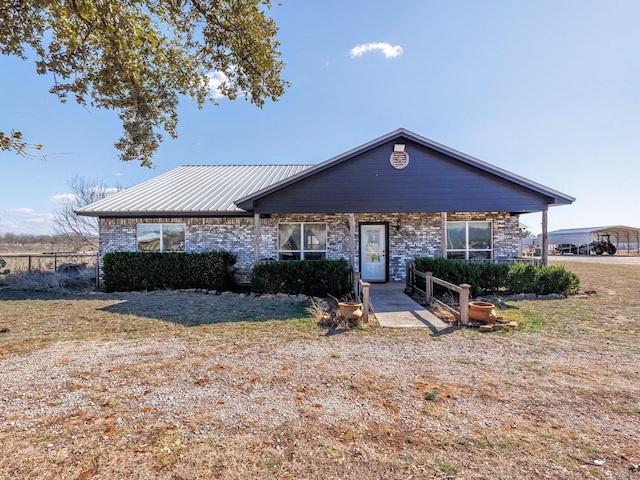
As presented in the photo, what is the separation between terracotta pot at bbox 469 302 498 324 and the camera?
661cm

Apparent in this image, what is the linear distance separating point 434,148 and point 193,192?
10025 mm

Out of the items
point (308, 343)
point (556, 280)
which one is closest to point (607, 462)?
point (308, 343)

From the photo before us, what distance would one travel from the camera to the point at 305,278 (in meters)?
10.3

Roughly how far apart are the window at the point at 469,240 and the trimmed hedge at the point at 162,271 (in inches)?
346

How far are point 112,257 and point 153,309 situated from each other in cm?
437

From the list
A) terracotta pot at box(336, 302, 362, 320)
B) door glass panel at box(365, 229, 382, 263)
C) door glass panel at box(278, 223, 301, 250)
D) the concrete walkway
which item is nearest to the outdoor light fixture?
door glass panel at box(365, 229, 382, 263)

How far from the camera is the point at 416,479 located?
241cm

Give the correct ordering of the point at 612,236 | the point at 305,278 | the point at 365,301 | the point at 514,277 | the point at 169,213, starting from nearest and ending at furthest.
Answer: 1. the point at 365,301
2. the point at 514,277
3. the point at 305,278
4. the point at 169,213
5. the point at 612,236

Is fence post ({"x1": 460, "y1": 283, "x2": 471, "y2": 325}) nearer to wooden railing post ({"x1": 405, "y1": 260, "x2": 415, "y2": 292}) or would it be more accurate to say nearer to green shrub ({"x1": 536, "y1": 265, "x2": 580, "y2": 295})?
wooden railing post ({"x1": 405, "y1": 260, "x2": 415, "y2": 292})

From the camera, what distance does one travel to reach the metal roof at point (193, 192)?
11930 millimetres

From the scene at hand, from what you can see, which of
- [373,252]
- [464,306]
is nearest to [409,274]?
[373,252]

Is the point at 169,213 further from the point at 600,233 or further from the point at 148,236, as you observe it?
the point at 600,233

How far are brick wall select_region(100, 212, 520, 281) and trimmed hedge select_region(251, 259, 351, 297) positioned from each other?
7.49 ft

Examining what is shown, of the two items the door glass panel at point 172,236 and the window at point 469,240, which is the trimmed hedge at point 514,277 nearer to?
the window at point 469,240
